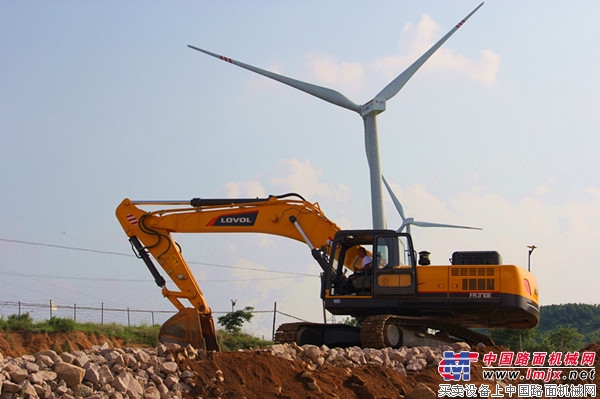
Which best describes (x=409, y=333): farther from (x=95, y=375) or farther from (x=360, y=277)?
(x=95, y=375)

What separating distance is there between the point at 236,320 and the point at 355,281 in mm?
19467

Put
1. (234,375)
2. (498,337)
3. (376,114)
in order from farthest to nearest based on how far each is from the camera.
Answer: (498,337) → (376,114) → (234,375)

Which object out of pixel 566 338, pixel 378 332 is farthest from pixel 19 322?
pixel 566 338

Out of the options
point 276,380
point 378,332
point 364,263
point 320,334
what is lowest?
point 276,380

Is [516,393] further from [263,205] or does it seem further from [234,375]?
[263,205]

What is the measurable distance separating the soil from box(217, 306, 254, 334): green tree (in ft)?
77.1

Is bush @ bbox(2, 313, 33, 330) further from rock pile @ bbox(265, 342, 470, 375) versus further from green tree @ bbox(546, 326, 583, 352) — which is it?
green tree @ bbox(546, 326, 583, 352)

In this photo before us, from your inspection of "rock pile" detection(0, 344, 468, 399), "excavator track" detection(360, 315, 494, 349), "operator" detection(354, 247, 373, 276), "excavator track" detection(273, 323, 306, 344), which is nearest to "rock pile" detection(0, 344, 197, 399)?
"rock pile" detection(0, 344, 468, 399)

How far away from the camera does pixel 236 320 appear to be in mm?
38781

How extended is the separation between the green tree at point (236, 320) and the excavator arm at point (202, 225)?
56.7 ft

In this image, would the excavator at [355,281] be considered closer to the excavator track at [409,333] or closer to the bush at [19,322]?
the excavator track at [409,333]

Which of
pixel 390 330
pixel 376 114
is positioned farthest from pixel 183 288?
pixel 376 114

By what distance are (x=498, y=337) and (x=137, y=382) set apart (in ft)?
97.9

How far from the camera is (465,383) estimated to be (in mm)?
14922
